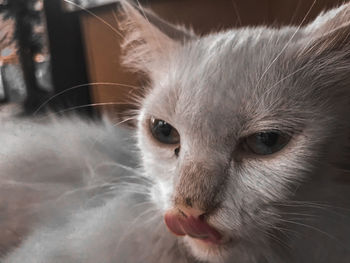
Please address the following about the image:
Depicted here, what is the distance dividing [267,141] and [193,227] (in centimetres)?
13

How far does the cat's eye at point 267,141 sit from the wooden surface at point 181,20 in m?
0.17

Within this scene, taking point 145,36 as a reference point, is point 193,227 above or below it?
below

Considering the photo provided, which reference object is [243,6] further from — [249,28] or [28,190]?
[28,190]

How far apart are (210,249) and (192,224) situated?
0.05 meters

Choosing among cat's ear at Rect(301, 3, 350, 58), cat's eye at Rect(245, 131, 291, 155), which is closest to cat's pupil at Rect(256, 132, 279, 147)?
cat's eye at Rect(245, 131, 291, 155)

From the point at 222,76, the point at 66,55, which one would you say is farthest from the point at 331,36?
the point at 66,55

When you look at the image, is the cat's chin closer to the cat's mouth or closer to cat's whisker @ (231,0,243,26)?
the cat's mouth

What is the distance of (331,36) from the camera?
434 millimetres

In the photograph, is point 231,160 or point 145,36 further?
point 145,36

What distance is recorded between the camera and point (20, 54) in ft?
1.94

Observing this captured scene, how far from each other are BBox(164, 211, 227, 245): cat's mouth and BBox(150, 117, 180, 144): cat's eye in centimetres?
10

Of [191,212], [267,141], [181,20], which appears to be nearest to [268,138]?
[267,141]

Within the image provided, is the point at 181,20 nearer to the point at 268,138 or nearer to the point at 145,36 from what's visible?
the point at 145,36

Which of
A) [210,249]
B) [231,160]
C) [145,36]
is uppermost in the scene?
[145,36]
